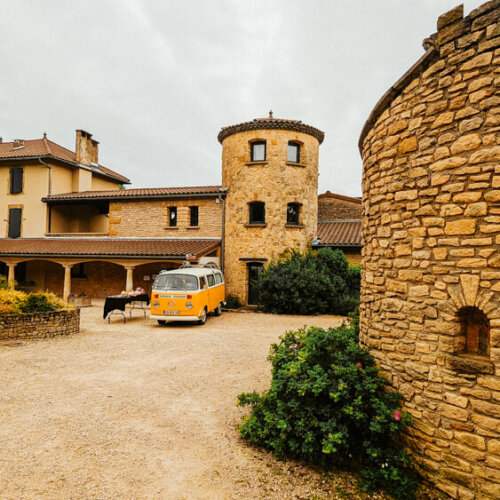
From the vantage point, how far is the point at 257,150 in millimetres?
16594

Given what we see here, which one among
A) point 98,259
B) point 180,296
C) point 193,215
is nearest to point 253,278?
point 193,215

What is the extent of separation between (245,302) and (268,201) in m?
4.78

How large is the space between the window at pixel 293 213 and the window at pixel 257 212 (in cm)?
121

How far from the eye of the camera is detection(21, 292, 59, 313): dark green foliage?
32.2 ft

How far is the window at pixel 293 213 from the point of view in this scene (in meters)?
16.7

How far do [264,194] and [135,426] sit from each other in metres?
12.6

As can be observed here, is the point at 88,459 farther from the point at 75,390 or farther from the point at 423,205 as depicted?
the point at 423,205

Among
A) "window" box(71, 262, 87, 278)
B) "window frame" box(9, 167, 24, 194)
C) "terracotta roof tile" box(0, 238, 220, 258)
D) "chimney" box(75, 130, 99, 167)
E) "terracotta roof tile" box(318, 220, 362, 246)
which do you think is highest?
"chimney" box(75, 130, 99, 167)

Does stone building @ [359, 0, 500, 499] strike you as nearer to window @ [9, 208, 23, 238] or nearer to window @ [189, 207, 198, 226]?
window @ [189, 207, 198, 226]

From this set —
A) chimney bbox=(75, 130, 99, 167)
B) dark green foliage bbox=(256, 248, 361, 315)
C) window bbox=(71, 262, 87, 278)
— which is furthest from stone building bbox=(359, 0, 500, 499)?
chimney bbox=(75, 130, 99, 167)

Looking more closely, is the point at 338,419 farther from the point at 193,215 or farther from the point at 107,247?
the point at 107,247

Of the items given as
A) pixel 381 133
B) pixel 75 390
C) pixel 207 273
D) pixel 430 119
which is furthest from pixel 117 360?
pixel 430 119

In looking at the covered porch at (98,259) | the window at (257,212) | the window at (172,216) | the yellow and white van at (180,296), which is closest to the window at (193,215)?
the window at (172,216)

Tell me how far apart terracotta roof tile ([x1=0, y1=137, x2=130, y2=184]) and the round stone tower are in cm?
1101
